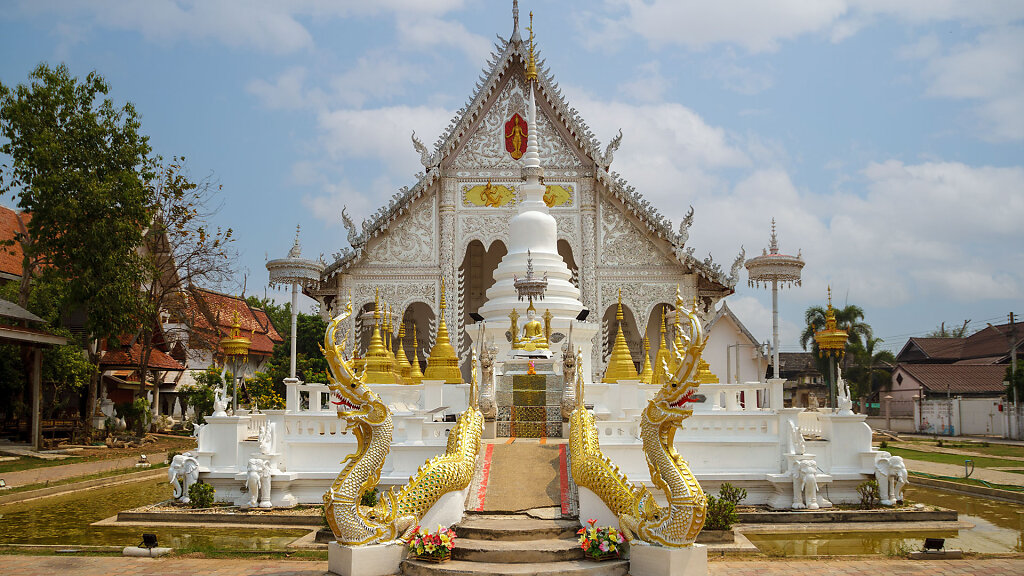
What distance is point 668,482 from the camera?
6441 mm

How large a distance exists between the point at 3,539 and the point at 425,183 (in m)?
13.6

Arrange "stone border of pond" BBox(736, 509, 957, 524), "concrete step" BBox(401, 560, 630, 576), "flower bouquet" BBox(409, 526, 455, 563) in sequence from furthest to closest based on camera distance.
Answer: "stone border of pond" BBox(736, 509, 957, 524) < "flower bouquet" BBox(409, 526, 455, 563) < "concrete step" BBox(401, 560, 630, 576)

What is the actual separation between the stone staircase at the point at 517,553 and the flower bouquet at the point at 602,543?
0.07m

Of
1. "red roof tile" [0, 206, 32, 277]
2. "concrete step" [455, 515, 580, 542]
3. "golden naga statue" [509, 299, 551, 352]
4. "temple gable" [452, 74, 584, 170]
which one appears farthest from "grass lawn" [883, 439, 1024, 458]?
"red roof tile" [0, 206, 32, 277]

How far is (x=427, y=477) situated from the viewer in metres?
7.17

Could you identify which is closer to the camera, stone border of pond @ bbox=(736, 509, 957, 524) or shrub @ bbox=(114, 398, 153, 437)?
stone border of pond @ bbox=(736, 509, 957, 524)

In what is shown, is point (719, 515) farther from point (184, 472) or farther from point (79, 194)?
point (79, 194)

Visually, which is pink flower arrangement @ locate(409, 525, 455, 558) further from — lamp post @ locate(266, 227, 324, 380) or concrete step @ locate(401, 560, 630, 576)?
lamp post @ locate(266, 227, 324, 380)

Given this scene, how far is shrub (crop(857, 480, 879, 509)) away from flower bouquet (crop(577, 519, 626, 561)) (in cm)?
473

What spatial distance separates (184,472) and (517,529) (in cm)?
536

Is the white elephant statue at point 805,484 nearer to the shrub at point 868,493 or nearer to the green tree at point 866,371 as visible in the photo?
the shrub at point 868,493

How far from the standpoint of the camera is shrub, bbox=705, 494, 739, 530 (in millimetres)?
8242

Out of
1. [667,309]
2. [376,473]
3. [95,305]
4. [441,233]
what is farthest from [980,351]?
[376,473]

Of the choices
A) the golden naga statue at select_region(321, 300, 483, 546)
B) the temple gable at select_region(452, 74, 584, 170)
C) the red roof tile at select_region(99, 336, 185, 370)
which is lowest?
the golden naga statue at select_region(321, 300, 483, 546)
